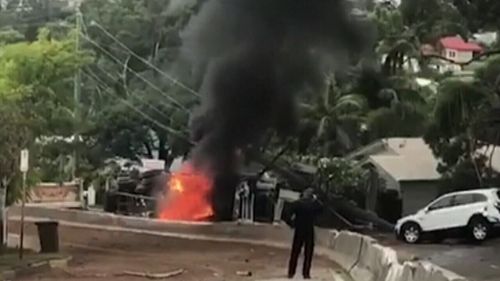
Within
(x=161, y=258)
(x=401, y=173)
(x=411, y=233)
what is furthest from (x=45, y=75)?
(x=401, y=173)

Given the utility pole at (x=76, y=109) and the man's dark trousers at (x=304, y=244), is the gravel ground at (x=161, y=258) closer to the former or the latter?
the man's dark trousers at (x=304, y=244)

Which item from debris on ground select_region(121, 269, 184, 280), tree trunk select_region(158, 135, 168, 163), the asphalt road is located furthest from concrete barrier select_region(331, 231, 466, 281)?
tree trunk select_region(158, 135, 168, 163)

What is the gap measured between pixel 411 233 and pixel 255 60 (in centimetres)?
776

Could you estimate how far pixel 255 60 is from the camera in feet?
113

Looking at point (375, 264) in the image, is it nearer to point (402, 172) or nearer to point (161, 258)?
point (161, 258)

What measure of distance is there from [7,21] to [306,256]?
154ft

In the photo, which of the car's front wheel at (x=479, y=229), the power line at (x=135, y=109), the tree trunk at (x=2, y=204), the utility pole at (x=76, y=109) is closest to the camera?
the tree trunk at (x=2, y=204)

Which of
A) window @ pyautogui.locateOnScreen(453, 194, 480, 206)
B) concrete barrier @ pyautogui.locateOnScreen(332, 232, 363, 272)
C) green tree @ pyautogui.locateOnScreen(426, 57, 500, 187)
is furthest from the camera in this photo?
green tree @ pyautogui.locateOnScreen(426, 57, 500, 187)

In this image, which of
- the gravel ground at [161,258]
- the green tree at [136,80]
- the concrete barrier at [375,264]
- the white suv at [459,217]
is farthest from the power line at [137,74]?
the concrete barrier at [375,264]

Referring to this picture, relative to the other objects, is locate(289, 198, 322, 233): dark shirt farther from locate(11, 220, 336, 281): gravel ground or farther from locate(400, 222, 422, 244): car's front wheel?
locate(400, 222, 422, 244): car's front wheel

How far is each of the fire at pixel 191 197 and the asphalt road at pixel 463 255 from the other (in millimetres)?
7125

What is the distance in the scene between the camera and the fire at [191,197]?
3719cm

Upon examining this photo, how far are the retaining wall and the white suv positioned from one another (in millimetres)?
5052

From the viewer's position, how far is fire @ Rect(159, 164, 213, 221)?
122 feet
